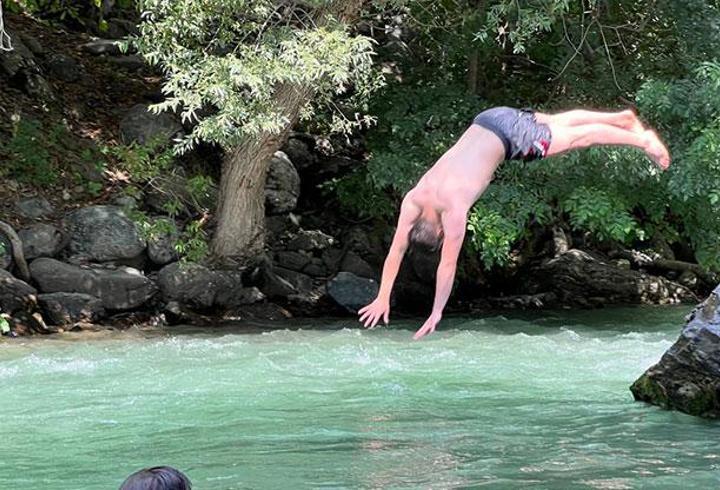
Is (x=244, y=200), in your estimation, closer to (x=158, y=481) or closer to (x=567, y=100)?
(x=567, y=100)

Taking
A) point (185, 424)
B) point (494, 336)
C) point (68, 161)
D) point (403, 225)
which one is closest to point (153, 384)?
point (185, 424)

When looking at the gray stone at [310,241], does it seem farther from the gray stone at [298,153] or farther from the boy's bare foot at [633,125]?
the boy's bare foot at [633,125]

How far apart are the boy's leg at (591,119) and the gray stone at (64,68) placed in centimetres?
1356

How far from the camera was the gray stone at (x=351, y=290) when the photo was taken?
14797 millimetres

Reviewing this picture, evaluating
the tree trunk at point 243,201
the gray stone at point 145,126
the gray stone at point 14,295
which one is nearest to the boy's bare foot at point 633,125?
the gray stone at point 14,295

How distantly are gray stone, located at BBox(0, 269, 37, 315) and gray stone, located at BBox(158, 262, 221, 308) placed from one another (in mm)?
1705

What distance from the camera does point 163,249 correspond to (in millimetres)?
14297

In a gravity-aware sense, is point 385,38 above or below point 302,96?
above

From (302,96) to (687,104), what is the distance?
14.8ft

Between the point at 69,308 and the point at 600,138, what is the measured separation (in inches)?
364

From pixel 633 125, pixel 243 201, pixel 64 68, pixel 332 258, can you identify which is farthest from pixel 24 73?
pixel 633 125

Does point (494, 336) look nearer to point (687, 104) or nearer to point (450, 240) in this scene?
point (687, 104)

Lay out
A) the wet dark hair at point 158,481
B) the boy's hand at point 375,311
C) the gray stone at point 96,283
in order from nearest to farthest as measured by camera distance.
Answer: the wet dark hair at point 158,481, the boy's hand at point 375,311, the gray stone at point 96,283

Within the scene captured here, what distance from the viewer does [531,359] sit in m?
11.0
